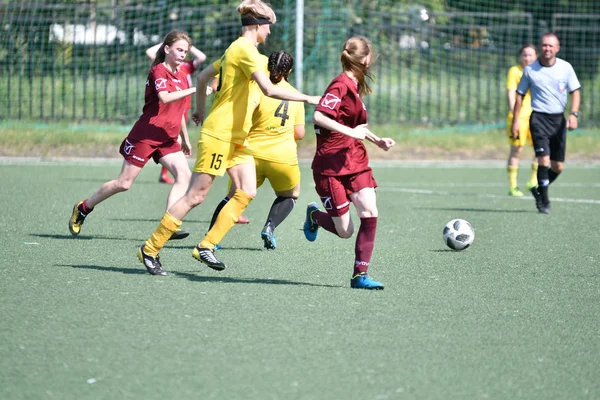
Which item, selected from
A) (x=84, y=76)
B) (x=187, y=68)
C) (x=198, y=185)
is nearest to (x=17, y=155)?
(x=84, y=76)

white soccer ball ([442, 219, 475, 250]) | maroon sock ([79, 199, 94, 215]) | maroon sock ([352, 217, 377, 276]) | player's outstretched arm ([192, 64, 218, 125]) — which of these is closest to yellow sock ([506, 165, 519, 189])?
white soccer ball ([442, 219, 475, 250])

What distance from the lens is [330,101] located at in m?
7.01

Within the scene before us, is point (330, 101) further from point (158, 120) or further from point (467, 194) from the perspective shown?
point (467, 194)

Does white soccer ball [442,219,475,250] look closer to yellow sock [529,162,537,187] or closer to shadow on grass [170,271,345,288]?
shadow on grass [170,271,345,288]

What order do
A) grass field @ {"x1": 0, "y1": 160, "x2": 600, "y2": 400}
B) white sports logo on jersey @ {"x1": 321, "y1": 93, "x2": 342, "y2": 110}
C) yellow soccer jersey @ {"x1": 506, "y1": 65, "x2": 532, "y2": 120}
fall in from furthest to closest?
yellow soccer jersey @ {"x1": 506, "y1": 65, "x2": 532, "y2": 120} → white sports logo on jersey @ {"x1": 321, "y1": 93, "x2": 342, "y2": 110} → grass field @ {"x1": 0, "y1": 160, "x2": 600, "y2": 400}

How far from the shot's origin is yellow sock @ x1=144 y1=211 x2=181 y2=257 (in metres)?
7.47

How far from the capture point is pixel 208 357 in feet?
17.0

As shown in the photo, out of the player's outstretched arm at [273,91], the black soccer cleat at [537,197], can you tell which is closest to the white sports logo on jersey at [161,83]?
the player's outstretched arm at [273,91]

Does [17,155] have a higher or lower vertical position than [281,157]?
lower

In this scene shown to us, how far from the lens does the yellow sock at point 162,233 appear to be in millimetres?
7473

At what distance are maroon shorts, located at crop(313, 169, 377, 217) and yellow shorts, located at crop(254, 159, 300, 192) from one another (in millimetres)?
1851

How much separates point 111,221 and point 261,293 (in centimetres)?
436

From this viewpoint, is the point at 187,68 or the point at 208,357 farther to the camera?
the point at 187,68

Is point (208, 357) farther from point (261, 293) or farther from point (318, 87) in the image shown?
point (318, 87)
